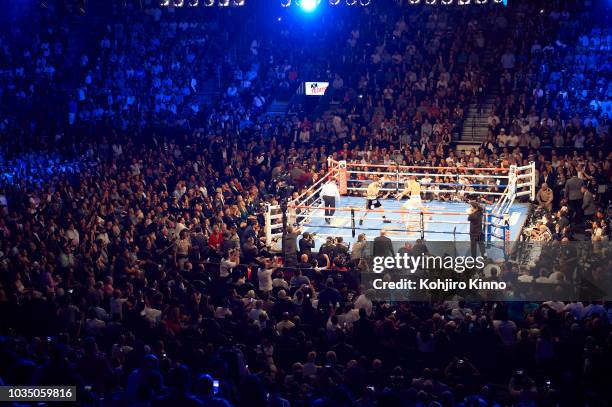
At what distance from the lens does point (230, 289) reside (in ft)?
42.1

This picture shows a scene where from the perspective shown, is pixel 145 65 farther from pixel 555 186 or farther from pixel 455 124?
pixel 555 186

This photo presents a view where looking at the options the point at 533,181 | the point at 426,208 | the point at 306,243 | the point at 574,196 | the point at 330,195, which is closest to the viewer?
the point at 306,243

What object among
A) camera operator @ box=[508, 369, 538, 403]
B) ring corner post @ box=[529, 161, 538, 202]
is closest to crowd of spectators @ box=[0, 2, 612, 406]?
camera operator @ box=[508, 369, 538, 403]

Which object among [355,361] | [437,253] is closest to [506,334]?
[355,361]

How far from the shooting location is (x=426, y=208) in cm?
1748

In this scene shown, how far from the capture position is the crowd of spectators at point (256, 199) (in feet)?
32.0

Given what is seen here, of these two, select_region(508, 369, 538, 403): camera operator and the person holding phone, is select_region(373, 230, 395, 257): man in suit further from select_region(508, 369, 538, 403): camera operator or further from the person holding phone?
the person holding phone

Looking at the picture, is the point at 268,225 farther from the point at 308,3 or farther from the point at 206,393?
the point at 308,3

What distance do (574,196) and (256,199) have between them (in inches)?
259

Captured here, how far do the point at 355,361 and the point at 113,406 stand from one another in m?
3.02

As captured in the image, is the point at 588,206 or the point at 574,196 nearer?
the point at 588,206

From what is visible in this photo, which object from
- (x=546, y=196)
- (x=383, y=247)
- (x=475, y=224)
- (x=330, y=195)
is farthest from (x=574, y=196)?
(x=383, y=247)

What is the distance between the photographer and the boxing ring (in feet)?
51.6

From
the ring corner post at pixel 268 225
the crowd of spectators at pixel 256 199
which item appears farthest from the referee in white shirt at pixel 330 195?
the crowd of spectators at pixel 256 199
